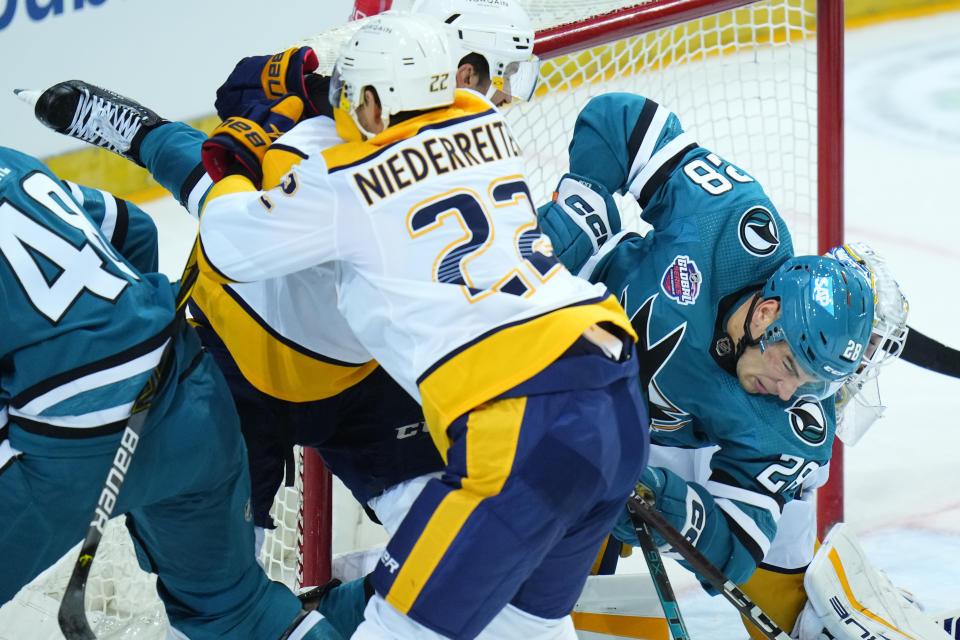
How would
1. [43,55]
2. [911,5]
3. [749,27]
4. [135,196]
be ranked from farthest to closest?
[911,5]
[135,196]
[43,55]
[749,27]

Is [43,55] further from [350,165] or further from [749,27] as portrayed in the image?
[350,165]

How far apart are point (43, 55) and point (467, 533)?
2828 millimetres

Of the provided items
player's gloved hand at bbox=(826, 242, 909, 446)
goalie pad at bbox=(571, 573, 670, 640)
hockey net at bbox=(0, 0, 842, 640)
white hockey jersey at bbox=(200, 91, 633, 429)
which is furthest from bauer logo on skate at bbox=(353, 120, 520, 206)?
goalie pad at bbox=(571, 573, 670, 640)

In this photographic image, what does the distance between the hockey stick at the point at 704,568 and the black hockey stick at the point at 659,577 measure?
3 cm

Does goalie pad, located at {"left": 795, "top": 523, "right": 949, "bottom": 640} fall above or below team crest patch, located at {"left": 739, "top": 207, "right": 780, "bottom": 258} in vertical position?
below

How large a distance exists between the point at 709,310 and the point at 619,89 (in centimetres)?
90

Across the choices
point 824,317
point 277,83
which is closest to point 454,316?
point 277,83

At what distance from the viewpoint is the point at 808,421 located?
7.57 feet

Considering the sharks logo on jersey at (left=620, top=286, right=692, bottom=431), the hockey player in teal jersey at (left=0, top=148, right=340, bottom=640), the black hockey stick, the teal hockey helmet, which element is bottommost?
the black hockey stick

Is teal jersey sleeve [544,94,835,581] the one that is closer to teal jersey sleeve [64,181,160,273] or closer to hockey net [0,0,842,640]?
hockey net [0,0,842,640]

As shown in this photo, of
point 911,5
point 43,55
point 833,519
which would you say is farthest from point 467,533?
point 911,5

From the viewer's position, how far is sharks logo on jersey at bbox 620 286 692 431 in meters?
2.36

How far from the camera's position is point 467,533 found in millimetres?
1653

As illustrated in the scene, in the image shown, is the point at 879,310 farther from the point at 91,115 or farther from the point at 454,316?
the point at 91,115
